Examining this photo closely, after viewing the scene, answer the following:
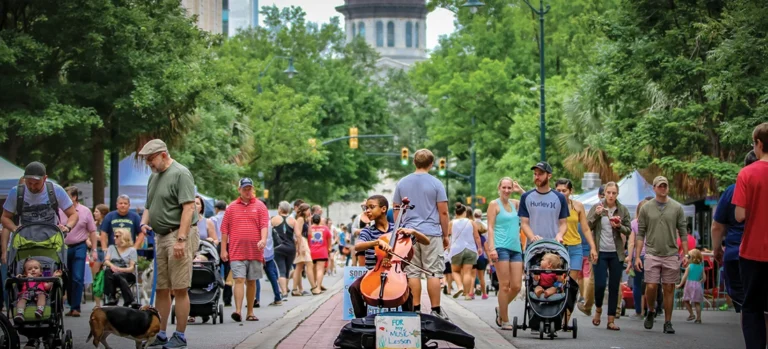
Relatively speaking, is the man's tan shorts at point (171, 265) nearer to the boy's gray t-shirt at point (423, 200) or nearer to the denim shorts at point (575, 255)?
the boy's gray t-shirt at point (423, 200)

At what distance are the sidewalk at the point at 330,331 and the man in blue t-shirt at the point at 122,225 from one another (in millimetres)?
2694

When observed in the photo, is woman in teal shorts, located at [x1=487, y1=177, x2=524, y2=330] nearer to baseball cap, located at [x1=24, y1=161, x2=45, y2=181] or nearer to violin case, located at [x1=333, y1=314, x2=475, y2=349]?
violin case, located at [x1=333, y1=314, x2=475, y2=349]

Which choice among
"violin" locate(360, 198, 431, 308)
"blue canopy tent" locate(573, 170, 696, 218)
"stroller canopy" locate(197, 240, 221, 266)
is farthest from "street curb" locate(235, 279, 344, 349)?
"blue canopy tent" locate(573, 170, 696, 218)

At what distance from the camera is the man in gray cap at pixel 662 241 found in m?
16.0

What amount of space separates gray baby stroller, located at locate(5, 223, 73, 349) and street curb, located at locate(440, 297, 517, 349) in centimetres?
377

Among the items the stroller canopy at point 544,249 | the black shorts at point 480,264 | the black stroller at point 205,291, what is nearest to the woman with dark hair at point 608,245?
the stroller canopy at point 544,249

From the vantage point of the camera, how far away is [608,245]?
1670 centimetres

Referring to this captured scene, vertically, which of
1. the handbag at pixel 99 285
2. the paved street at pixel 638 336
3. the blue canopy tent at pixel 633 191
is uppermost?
the blue canopy tent at pixel 633 191

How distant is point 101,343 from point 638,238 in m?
6.67

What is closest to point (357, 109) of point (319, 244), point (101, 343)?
point (319, 244)

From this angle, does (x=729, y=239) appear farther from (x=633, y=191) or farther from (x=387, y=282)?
(x=633, y=191)

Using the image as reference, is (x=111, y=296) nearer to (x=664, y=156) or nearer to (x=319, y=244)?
(x=319, y=244)

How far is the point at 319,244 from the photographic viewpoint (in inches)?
1093

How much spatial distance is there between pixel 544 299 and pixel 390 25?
Result: 17593cm
